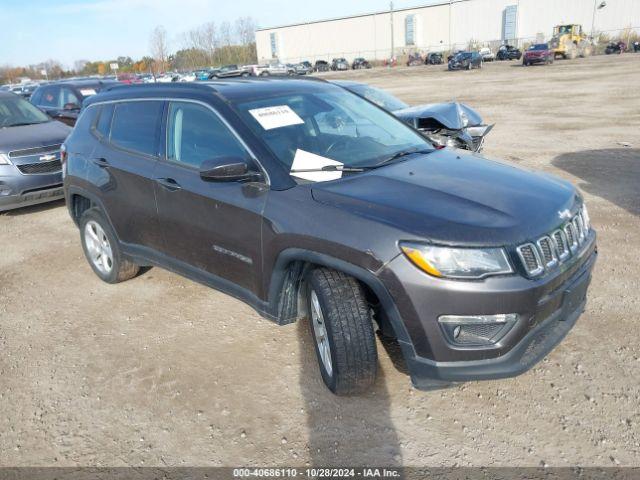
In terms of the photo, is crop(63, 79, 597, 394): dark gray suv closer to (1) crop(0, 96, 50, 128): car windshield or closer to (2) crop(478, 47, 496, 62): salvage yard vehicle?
(1) crop(0, 96, 50, 128): car windshield

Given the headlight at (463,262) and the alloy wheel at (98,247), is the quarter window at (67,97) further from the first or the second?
the headlight at (463,262)

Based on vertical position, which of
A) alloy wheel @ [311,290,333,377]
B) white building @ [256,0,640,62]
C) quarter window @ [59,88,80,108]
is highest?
white building @ [256,0,640,62]

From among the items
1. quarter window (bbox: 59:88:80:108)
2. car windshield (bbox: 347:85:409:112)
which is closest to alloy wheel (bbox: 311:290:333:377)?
car windshield (bbox: 347:85:409:112)

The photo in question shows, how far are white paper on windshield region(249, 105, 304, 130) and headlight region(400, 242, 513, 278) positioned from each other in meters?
1.46

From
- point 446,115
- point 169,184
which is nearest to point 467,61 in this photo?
point 446,115

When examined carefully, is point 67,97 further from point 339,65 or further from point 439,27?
point 439,27

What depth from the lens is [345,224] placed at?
9.06 ft

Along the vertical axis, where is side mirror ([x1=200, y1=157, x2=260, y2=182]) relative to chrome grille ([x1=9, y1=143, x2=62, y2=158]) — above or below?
above

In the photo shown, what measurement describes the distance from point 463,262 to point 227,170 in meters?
1.47

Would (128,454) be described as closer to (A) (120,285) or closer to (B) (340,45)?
(A) (120,285)

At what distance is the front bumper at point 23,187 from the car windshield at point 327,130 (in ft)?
16.9

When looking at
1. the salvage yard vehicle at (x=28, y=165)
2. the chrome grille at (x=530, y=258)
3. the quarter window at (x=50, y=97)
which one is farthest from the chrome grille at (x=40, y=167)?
the chrome grille at (x=530, y=258)

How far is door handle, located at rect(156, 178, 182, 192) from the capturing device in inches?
147

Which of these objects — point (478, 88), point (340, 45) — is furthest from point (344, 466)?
point (340, 45)
